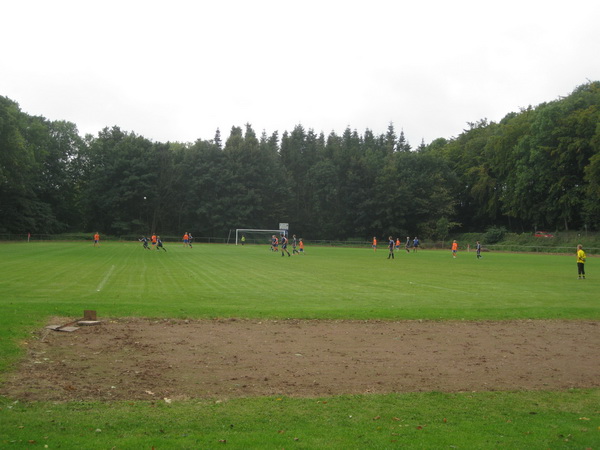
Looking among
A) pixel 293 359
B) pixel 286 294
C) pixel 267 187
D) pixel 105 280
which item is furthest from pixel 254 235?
pixel 293 359

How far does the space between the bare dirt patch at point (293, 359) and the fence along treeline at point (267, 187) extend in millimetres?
68497

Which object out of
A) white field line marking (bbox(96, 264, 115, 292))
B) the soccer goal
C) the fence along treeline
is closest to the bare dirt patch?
white field line marking (bbox(96, 264, 115, 292))

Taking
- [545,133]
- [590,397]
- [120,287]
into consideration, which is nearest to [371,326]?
[590,397]

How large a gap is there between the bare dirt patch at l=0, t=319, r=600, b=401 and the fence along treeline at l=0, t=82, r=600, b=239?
68497 millimetres

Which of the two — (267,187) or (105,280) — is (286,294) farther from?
(267,187)

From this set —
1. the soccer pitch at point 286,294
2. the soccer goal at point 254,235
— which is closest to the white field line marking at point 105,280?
the soccer pitch at point 286,294

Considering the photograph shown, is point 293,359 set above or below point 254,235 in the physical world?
below

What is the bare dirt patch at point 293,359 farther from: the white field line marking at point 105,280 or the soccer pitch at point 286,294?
the white field line marking at point 105,280

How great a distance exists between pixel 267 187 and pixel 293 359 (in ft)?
284

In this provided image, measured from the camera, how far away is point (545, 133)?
70.6 metres

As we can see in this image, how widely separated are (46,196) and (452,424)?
9142 cm

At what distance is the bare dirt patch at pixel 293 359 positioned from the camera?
721cm

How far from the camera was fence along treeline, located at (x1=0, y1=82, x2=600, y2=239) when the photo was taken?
253 ft

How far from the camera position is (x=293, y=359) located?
29.6 ft
